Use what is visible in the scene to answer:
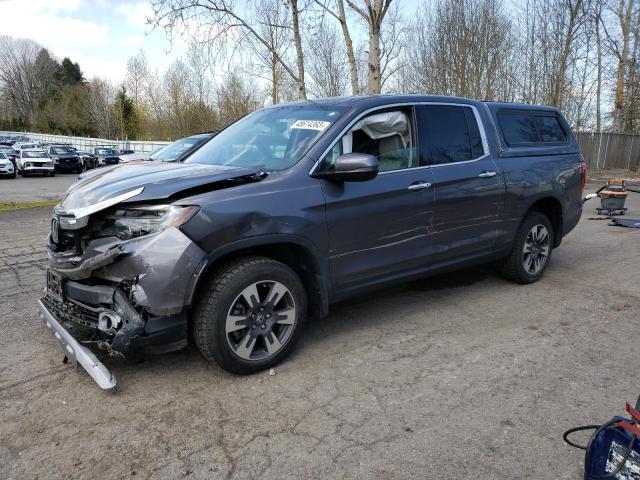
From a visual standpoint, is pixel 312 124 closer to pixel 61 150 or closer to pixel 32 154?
pixel 32 154

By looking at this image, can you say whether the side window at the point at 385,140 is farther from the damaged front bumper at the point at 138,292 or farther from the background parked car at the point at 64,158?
the background parked car at the point at 64,158

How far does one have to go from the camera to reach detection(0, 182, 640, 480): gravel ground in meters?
2.55

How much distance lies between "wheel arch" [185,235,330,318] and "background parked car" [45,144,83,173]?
98.1 feet

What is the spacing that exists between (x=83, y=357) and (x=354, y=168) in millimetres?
2113

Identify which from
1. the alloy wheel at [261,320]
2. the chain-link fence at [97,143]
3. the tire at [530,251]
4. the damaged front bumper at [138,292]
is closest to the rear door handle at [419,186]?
the alloy wheel at [261,320]

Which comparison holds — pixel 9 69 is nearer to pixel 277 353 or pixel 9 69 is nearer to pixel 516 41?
pixel 516 41

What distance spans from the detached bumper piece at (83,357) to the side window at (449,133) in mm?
2978

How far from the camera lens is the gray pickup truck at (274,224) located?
306cm

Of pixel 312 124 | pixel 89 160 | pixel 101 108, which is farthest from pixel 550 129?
pixel 101 108

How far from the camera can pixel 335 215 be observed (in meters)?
3.67

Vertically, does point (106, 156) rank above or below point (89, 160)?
above

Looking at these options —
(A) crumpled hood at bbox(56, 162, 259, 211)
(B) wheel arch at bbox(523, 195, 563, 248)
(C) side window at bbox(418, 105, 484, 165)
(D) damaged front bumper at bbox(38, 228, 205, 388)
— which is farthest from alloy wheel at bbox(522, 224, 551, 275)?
(D) damaged front bumper at bbox(38, 228, 205, 388)

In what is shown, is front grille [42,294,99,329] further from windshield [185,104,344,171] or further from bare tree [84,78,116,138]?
bare tree [84,78,116,138]

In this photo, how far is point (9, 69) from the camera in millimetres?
83000
